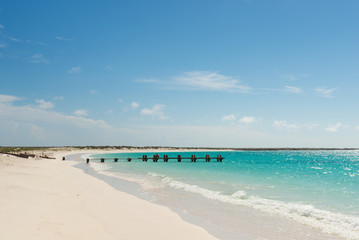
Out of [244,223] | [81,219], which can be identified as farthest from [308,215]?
[81,219]

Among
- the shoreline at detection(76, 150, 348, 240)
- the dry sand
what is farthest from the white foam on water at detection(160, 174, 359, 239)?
the dry sand

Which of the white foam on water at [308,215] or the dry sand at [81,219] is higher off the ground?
the dry sand at [81,219]

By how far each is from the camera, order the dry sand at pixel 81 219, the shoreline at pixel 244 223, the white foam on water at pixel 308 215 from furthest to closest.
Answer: the white foam on water at pixel 308 215 < the shoreline at pixel 244 223 < the dry sand at pixel 81 219

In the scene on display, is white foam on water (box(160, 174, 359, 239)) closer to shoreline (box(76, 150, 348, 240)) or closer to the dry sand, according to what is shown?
shoreline (box(76, 150, 348, 240))

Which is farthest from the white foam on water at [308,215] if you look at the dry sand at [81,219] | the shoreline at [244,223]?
the dry sand at [81,219]

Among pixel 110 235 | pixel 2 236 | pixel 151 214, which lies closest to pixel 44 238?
pixel 2 236

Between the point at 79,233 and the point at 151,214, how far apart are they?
160 inches

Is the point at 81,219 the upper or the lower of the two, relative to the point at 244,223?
upper

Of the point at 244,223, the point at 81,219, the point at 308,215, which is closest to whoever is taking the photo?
the point at 81,219

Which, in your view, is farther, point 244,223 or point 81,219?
point 244,223

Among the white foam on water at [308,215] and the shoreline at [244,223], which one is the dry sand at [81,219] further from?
the white foam on water at [308,215]

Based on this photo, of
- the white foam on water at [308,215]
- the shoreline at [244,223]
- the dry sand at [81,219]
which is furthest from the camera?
the white foam on water at [308,215]

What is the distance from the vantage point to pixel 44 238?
686 cm

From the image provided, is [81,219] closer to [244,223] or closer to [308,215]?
[244,223]
